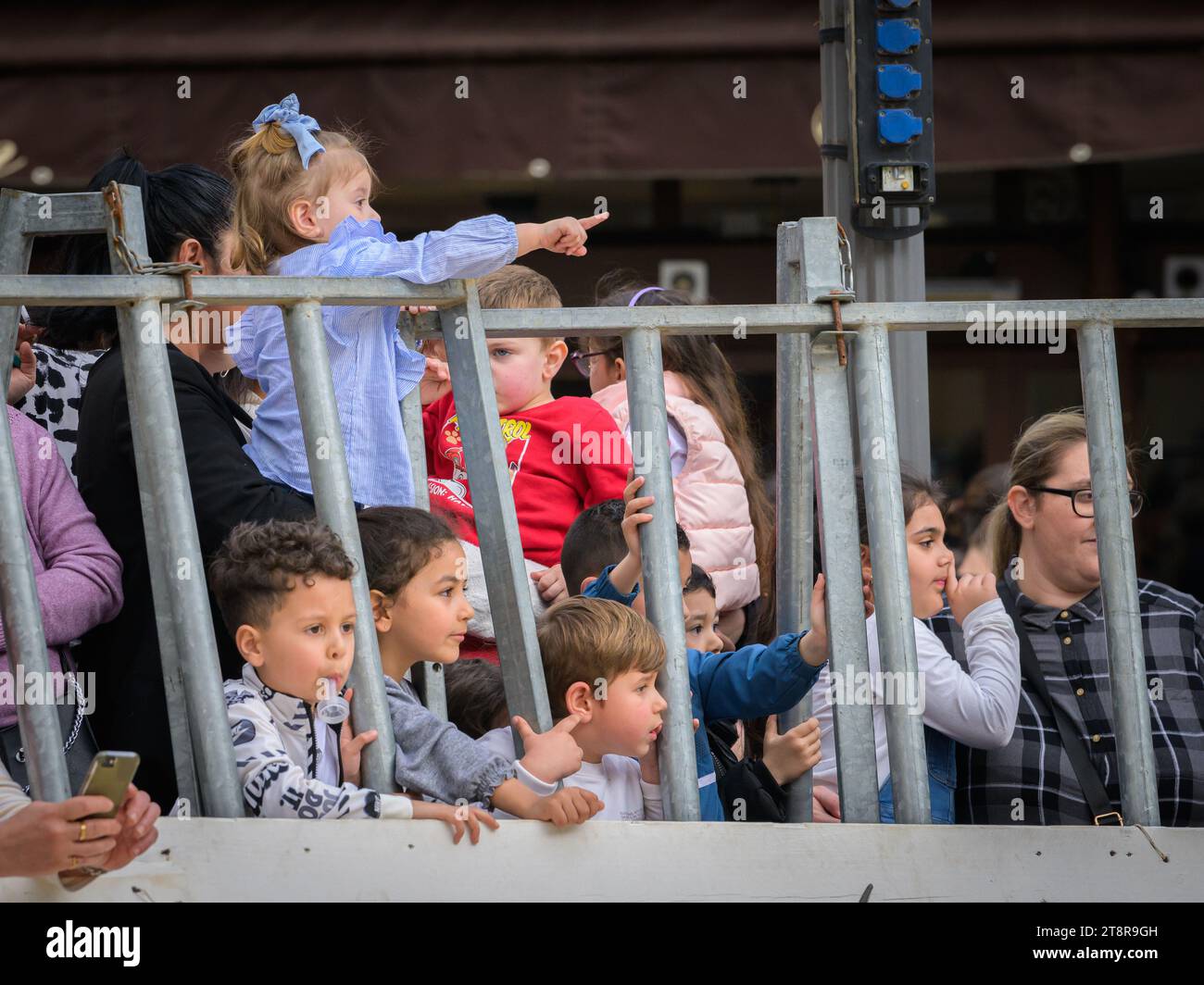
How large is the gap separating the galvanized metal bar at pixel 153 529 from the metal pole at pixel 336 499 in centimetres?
23

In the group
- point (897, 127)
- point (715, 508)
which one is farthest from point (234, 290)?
point (897, 127)

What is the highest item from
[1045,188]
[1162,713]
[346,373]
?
[1045,188]

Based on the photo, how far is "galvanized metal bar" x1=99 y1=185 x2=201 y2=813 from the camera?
2508 mm

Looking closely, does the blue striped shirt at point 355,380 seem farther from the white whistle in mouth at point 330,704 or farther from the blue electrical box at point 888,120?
the blue electrical box at point 888,120

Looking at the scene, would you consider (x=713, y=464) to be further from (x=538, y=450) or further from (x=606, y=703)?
(x=606, y=703)

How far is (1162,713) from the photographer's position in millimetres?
3186

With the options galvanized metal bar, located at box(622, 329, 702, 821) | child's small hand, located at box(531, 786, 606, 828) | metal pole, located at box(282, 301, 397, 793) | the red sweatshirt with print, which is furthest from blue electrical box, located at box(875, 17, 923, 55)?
child's small hand, located at box(531, 786, 606, 828)

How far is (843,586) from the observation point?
2.72m

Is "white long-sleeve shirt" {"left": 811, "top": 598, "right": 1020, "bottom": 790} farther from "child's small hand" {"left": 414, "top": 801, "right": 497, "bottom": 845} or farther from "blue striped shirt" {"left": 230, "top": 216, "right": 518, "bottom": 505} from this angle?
"blue striped shirt" {"left": 230, "top": 216, "right": 518, "bottom": 505}

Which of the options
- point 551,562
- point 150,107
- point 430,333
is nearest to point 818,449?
point 430,333

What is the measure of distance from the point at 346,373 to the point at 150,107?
11.8ft
